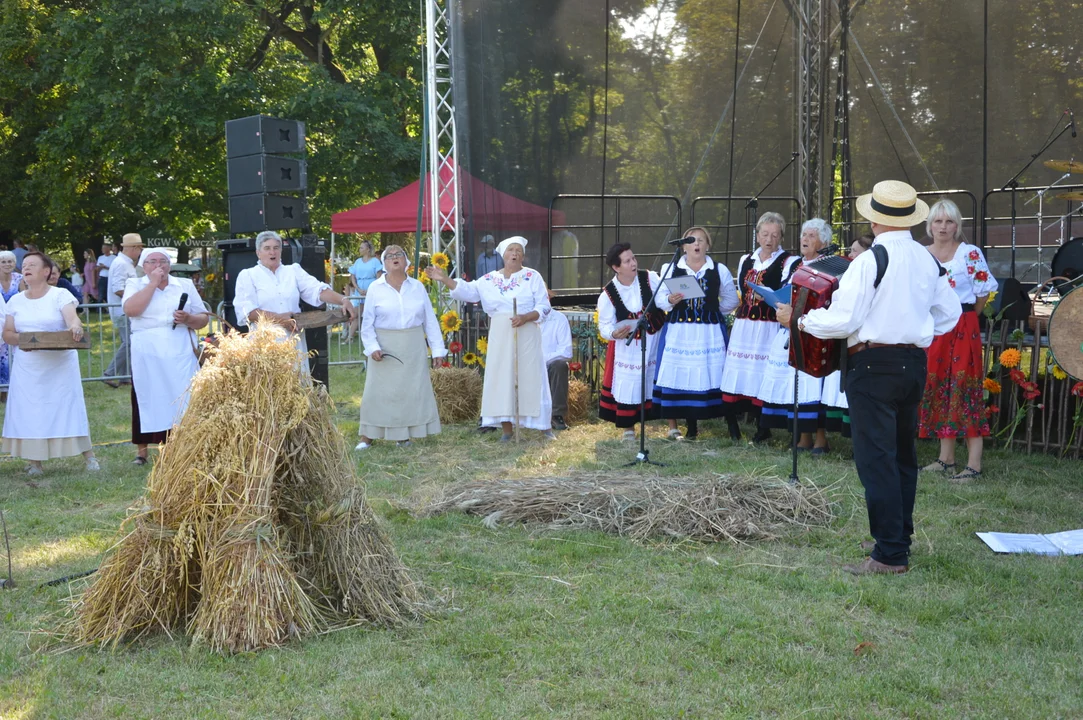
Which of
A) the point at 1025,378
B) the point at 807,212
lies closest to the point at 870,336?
the point at 1025,378

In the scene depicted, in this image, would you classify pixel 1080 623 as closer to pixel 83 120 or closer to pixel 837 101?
pixel 837 101

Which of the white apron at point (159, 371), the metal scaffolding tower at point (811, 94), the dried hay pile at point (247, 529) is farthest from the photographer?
the metal scaffolding tower at point (811, 94)

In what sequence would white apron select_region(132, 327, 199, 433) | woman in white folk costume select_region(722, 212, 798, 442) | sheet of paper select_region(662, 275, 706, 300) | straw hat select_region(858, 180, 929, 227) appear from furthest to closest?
woman in white folk costume select_region(722, 212, 798, 442) < white apron select_region(132, 327, 199, 433) < sheet of paper select_region(662, 275, 706, 300) < straw hat select_region(858, 180, 929, 227)

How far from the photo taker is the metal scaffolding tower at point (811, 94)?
11883 mm

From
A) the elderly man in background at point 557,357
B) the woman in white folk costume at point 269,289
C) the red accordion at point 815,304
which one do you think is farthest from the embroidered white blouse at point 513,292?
the red accordion at point 815,304

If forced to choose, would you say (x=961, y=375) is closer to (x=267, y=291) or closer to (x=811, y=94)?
(x=267, y=291)

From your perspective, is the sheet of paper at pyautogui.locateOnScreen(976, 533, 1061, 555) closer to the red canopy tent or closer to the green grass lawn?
the green grass lawn

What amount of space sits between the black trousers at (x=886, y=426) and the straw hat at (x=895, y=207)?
589 millimetres

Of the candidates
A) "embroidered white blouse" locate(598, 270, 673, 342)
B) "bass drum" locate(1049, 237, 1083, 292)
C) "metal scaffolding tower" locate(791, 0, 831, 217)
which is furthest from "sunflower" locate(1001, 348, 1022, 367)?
"metal scaffolding tower" locate(791, 0, 831, 217)

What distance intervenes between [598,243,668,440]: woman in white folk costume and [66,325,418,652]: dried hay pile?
4.34m

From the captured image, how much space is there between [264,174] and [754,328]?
4.35m

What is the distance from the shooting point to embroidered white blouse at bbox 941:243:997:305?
6785mm

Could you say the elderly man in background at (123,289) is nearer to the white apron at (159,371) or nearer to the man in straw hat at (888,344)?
the white apron at (159,371)

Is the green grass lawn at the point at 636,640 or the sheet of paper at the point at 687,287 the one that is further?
the sheet of paper at the point at 687,287
